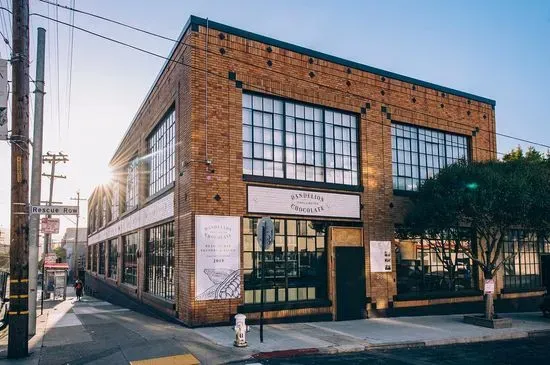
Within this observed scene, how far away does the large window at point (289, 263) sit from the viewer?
A: 14266 millimetres

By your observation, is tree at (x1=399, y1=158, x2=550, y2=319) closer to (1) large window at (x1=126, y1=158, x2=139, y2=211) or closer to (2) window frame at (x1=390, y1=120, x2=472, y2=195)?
(2) window frame at (x1=390, y1=120, x2=472, y2=195)

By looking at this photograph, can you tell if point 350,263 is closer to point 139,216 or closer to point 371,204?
point 371,204

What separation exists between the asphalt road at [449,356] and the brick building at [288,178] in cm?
401

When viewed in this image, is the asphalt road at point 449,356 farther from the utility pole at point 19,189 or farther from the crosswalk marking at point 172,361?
the utility pole at point 19,189

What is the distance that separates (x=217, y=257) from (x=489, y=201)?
8.99 meters

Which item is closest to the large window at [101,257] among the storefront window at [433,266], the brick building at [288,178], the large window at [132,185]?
the large window at [132,185]

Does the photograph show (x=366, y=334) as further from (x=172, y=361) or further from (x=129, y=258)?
(x=129, y=258)

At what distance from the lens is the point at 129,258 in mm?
23734

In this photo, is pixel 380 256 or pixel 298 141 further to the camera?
pixel 380 256

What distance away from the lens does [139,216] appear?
20797mm

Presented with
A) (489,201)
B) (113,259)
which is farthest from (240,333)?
(113,259)

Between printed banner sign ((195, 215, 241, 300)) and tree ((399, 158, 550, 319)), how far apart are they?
7266 mm

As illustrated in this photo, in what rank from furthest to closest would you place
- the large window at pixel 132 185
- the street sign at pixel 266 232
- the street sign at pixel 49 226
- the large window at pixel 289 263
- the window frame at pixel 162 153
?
1. the large window at pixel 132 185
2. the window frame at pixel 162 153
3. the street sign at pixel 49 226
4. the large window at pixel 289 263
5. the street sign at pixel 266 232

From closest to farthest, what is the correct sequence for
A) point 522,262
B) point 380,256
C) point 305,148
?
point 305,148, point 380,256, point 522,262
